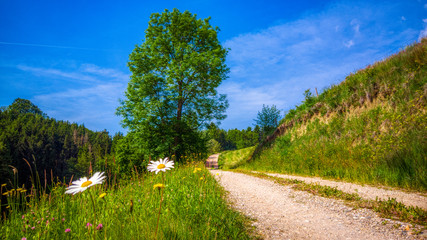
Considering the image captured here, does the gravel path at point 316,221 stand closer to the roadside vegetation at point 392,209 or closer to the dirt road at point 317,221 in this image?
the dirt road at point 317,221

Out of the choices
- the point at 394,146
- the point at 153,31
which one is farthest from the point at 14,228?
the point at 153,31

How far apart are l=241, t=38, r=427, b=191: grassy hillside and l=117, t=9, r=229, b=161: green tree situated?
830 centimetres

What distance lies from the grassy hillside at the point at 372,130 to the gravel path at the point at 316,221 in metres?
3.53

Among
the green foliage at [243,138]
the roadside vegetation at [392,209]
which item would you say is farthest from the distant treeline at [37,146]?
the green foliage at [243,138]

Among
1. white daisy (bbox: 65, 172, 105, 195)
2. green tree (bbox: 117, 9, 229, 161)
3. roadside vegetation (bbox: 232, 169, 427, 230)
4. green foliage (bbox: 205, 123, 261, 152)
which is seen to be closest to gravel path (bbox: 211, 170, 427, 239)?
roadside vegetation (bbox: 232, 169, 427, 230)

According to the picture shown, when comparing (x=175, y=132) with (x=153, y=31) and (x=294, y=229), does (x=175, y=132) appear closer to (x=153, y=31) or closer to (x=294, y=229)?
(x=153, y=31)

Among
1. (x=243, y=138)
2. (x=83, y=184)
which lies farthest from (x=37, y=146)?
(x=243, y=138)

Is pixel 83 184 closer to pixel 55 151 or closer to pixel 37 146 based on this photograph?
pixel 37 146

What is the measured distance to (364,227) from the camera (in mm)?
3316

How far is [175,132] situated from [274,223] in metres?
14.5

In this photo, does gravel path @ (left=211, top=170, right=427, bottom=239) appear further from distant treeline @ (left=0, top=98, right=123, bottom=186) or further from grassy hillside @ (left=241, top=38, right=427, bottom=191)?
distant treeline @ (left=0, top=98, right=123, bottom=186)

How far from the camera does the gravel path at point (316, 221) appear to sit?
3.08m

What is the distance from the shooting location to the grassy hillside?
269 inches

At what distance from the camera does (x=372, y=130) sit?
9.60 m
